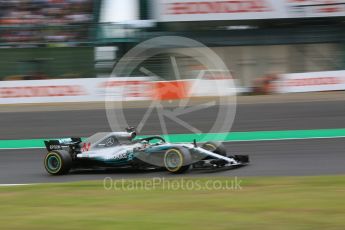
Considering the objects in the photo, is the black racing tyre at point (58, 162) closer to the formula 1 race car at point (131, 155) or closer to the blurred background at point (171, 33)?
the formula 1 race car at point (131, 155)

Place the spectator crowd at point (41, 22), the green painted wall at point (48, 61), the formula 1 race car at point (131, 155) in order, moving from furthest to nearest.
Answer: the spectator crowd at point (41, 22), the green painted wall at point (48, 61), the formula 1 race car at point (131, 155)

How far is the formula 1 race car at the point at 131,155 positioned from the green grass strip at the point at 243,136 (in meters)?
3.30

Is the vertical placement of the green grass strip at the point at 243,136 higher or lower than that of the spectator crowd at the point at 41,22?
lower

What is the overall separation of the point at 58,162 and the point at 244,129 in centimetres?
548

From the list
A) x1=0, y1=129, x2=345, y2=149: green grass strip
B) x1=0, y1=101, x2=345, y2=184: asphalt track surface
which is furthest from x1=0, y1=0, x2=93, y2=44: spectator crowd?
x1=0, y1=129, x2=345, y2=149: green grass strip

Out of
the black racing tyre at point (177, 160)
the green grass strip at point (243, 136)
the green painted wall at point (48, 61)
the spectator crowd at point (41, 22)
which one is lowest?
the black racing tyre at point (177, 160)

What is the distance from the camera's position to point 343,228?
15.1 ft

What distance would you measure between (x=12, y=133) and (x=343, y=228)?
10275 mm

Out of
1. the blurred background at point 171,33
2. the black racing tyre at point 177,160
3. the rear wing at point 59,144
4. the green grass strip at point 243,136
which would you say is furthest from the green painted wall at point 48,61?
the black racing tyre at point 177,160

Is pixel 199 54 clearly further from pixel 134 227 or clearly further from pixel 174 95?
pixel 134 227

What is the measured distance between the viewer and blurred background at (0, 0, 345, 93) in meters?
22.0

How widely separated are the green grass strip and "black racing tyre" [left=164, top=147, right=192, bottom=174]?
145 inches

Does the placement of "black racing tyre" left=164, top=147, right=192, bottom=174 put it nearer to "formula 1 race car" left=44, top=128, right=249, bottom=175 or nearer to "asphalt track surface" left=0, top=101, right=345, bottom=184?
"formula 1 race car" left=44, top=128, right=249, bottom=175

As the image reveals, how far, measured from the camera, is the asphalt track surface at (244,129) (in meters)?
8.32
